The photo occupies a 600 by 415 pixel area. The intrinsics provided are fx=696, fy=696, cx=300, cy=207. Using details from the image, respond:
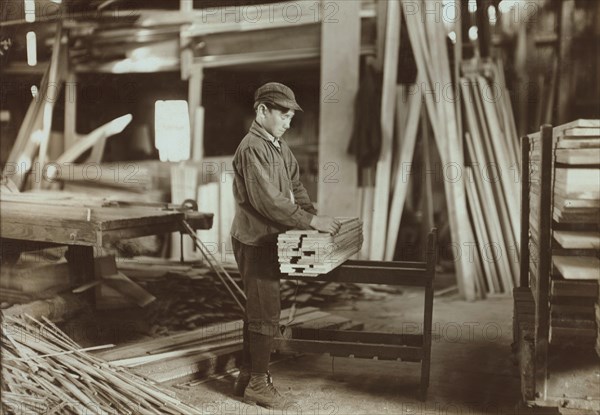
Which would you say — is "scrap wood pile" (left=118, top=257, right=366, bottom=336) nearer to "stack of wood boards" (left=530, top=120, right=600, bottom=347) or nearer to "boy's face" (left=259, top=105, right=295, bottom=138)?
"boy's face" (left=259, top=105, right=295, bottom=138)

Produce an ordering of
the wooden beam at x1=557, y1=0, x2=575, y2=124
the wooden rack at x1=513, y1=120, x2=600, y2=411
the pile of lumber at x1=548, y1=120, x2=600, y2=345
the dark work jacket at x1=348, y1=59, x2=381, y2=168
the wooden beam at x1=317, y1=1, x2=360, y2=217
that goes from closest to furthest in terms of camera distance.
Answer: the pile of lumber at x1=548, y1=120, x2=600, y2=345 → the wooden rack at x1=513, y1=120, x2=600, y2=411 → the dark work jacket at x1=348, y1=59, x2=381, y2=168 → the wooden beam at x1=317, y1=1, x2=360, y2=217 → the wooden beam at x1=557, y1=0, x2=575, y2=124

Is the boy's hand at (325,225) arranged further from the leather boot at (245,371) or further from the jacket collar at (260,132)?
the leather boot at (245,371)

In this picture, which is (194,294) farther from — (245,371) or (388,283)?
(388,283)

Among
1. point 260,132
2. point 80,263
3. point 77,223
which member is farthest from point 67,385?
point 80,263

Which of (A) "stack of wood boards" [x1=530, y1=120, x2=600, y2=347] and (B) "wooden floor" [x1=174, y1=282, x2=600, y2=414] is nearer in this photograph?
(A) "stack of wood boards" [x1=530, y1=120, x2=600, y2=347]

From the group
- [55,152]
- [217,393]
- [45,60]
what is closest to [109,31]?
[45,60]

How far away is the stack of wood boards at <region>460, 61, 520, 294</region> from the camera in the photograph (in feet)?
23.2

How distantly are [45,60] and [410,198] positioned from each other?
523 centimetres

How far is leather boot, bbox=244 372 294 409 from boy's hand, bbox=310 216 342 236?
977mm

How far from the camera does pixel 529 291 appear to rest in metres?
4.77

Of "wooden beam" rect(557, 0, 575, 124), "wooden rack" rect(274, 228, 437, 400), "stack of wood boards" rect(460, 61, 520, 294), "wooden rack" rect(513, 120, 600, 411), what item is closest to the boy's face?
"wooden rack" rect(274, 228, 437, 400)

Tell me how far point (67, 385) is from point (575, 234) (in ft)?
8.96

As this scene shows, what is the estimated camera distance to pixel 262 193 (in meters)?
3.94

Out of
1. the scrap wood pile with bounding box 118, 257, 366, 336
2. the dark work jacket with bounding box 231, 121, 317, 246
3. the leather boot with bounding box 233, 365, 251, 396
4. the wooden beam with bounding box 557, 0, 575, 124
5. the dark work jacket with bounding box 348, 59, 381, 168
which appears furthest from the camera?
the wooden beam with bounding box 557, 0, 575, 124
